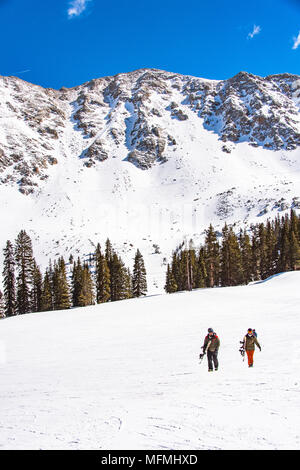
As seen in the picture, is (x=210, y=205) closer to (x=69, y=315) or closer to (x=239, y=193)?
(x=239, y=193)

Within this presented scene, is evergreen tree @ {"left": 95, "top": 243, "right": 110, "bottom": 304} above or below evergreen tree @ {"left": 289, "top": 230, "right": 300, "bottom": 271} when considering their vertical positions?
below

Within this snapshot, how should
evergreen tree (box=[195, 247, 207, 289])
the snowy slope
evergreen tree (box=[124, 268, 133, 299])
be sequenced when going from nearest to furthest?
1. the snowy slope
2. evergreen tree (box=[124, 268, 133, 299])
3. evergreen tree (box=[195, 247, 207, 289])

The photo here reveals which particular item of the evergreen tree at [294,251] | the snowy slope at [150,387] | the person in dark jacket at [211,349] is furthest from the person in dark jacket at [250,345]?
the evergreen tree at [294,251]

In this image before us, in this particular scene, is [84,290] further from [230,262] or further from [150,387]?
[150,387]

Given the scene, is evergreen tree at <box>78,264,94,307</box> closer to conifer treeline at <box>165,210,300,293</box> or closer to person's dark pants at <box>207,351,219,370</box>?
conifer treeline at <box>165,210,300,293</box>

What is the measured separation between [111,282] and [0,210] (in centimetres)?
12117

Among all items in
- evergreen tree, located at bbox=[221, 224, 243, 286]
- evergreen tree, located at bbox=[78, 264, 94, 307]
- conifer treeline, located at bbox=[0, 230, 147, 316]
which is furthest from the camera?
evergreen tree, located at bbox=[221, 224, 243, 286]

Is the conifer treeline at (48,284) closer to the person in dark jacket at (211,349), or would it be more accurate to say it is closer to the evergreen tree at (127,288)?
the evergreen tree at (127,288)

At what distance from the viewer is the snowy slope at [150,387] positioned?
6.54m

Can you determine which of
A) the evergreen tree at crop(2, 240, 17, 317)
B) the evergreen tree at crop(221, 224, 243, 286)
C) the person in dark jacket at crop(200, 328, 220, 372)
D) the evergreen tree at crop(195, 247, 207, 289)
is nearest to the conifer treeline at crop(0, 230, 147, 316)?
the evergreen tree at crop(2, 240, 17, 317)

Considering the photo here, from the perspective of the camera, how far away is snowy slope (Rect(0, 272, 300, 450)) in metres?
6.54

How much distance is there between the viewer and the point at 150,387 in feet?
33.2
